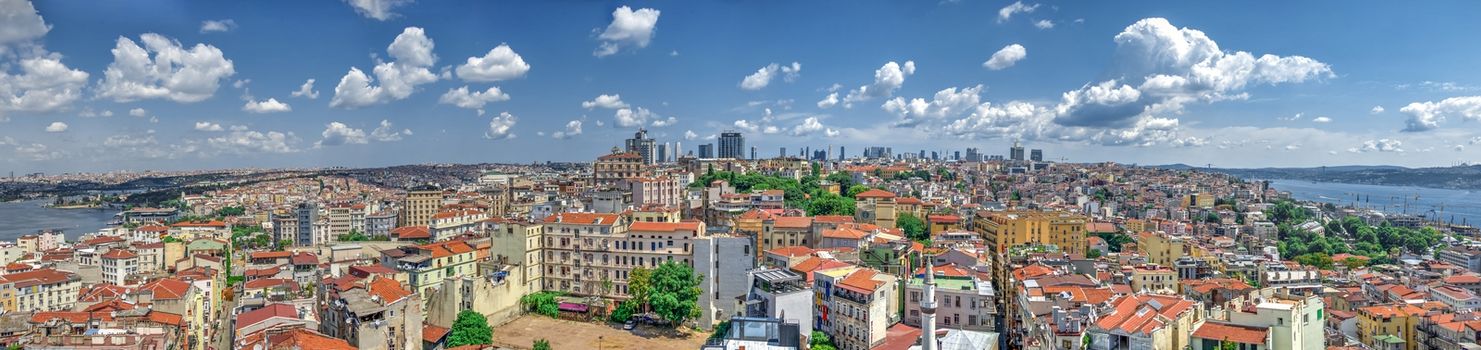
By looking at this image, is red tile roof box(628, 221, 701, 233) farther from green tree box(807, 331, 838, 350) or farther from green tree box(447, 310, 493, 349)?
green tree box(807, 331, 838, 350)

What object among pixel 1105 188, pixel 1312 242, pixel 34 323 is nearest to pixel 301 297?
pixel 34 323

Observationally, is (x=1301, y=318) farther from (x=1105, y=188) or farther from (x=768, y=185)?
(x=1105, y=188)

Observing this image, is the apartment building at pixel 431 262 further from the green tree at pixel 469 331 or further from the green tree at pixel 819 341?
the green tree at pixel 819 341

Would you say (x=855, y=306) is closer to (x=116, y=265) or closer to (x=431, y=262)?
(x=431, y=262)

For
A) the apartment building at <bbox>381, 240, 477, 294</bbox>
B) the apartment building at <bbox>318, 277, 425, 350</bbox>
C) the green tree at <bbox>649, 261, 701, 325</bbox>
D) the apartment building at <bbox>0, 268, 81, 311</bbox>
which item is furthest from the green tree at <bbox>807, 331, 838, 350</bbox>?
the apartment building at <bbox>0, 268, 81, 311</bbox>

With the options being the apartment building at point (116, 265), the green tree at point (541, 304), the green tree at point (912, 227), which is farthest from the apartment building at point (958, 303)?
the apartment building at point (116, 265)

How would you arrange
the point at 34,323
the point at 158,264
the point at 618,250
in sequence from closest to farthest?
the point at 34,323
the point at 618,250
the point at 158,264
